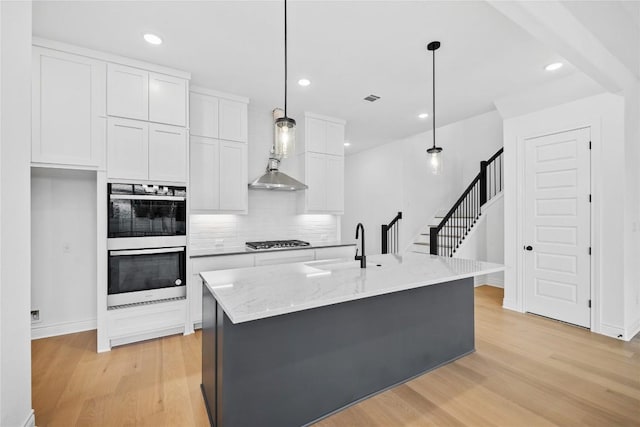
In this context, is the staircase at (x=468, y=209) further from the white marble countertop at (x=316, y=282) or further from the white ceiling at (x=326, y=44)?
the white marble countertop at (x=316, y=282)

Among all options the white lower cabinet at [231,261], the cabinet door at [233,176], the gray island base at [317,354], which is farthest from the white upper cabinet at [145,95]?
the gray island base at [317,354]

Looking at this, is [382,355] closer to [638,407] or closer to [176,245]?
[638,407]

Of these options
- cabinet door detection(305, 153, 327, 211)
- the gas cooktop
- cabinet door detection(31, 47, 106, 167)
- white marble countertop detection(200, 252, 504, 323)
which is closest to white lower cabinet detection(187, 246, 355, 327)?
the gas cooktop

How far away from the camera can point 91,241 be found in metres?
3.42

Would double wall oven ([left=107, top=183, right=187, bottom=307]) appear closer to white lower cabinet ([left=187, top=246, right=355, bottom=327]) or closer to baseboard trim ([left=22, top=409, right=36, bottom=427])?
white lower cabinet ([left=187, top=246, right=355, bottom=327])

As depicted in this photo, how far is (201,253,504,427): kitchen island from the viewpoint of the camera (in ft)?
5.29

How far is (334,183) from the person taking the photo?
4.91 m

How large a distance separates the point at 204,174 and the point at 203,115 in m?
0.76

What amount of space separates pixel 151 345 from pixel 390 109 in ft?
14.5

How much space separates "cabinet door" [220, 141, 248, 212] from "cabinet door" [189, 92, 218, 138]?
227 mm

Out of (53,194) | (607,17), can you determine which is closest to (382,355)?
(607,17)

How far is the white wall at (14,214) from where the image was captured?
1.55m

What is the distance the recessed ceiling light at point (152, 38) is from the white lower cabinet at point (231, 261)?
2248mm

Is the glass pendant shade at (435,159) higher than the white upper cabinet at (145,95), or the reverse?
the white upper cabinet at (145,95)
